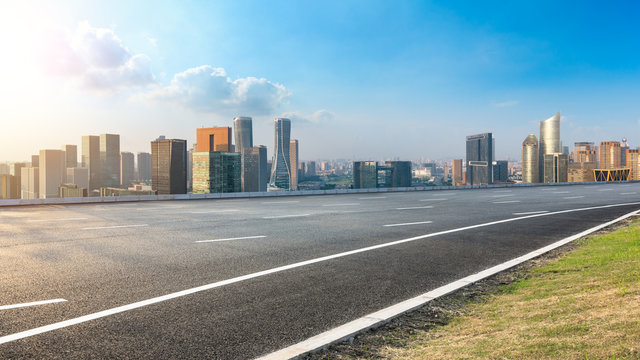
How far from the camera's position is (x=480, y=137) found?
15600cm

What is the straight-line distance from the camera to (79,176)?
118 meters

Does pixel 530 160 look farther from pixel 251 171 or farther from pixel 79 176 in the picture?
pixel 79 176

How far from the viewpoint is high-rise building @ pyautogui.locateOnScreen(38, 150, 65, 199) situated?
242ft

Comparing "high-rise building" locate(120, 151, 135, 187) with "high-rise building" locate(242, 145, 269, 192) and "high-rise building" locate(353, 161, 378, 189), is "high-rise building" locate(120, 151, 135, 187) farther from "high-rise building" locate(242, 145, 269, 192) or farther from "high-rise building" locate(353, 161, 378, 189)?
"high-rise building" locate(353, 161, 378, 189)

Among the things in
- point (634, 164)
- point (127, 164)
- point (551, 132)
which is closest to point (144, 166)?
point (127, 164)

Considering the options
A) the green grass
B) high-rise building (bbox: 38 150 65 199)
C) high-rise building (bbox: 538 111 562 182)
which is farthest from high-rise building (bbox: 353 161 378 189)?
high-rise building (bbox: 538 111 562 182)

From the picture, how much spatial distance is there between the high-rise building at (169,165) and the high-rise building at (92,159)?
205ft

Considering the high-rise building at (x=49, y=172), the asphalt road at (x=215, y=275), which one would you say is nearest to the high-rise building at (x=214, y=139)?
the high-rise building at (x=49, y=172)

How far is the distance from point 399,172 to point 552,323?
66425 mm

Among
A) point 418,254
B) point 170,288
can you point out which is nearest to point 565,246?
point 418,254

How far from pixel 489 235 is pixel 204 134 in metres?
148

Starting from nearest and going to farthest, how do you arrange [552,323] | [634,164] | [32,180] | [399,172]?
[552,323] < [399,172] < [32,180] < [634,164]

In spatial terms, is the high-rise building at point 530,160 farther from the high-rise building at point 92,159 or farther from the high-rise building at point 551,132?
the high-rise building at point 92,159

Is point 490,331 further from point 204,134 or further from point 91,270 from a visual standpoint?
point 204,134
